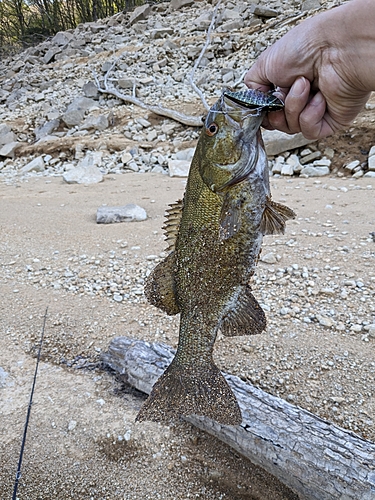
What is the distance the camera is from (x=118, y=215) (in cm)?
614

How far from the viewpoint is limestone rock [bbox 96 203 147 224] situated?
20.1ft

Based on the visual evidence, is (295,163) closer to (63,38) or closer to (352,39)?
(352,39)

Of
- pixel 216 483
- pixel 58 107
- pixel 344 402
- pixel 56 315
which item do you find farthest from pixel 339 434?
pixel 58 107

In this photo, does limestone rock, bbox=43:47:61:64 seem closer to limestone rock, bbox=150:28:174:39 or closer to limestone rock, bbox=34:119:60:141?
limestone rock, bbox=150:28:174:39

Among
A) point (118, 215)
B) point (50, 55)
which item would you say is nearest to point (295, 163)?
point (118, 215)

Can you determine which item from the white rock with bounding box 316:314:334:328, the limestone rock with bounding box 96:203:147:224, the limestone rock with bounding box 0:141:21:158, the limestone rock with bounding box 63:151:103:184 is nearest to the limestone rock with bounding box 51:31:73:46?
the limestone rock with bounding box 0:141:21:158

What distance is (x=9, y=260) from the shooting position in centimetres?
513

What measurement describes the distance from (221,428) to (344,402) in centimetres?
93

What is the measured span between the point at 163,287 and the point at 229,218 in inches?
21.2

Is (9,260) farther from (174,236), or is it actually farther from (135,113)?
(135,113)

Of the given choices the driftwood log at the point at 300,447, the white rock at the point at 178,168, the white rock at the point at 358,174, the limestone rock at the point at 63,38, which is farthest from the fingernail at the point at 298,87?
the limestone rock at the point at 63,38

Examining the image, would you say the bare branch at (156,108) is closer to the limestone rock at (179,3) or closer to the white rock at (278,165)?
the white rock at (278,165)

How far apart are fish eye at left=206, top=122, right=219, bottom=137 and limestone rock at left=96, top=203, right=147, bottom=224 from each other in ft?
14.2

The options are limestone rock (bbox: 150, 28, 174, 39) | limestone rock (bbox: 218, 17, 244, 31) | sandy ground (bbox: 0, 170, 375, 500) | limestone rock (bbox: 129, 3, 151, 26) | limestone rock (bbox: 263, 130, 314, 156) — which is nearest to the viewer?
sandy ground (bbox: 0, 170, 375, 500)
